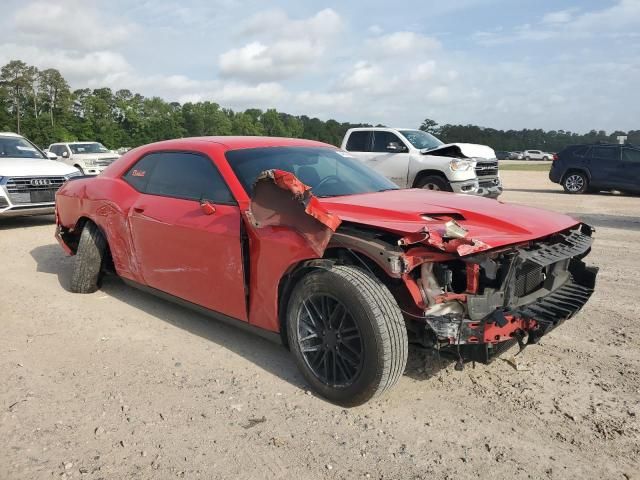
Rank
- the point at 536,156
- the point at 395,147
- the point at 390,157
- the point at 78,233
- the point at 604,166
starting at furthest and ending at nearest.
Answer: the point at 536,156 → the point at 604,166 → the point at 390,157 → the point at 395,147 → the point at 78,233

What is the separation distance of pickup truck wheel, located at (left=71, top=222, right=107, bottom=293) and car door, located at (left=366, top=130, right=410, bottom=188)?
7.12 m

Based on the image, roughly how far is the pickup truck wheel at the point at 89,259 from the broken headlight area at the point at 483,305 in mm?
3363

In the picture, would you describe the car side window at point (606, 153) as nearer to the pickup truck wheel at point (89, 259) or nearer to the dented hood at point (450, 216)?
the dented hood at point (450, 216)

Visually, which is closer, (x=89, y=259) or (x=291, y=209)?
(x=291, y=209)

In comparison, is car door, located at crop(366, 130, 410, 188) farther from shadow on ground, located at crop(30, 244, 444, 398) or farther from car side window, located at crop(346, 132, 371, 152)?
shadow on ground, located at crop(30, 244, 444, 398)

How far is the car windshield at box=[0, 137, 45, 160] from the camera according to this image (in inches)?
394

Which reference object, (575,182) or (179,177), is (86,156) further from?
(179,177)

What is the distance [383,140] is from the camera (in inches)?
479

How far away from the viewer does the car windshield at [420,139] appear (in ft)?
39.1

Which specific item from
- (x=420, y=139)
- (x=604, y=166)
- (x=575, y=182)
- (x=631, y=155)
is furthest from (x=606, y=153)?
(x=420, y=139)

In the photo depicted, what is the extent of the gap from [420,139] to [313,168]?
864 centimetres

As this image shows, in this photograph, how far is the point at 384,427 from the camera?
285 centimetres

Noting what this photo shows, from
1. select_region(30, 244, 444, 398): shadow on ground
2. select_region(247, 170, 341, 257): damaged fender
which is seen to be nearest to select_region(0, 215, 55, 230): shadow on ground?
select_region(30, 244, 444, 398): shadow on ground

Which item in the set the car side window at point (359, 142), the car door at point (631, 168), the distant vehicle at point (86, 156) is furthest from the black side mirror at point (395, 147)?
the distant vehicle at point (86, 156)
